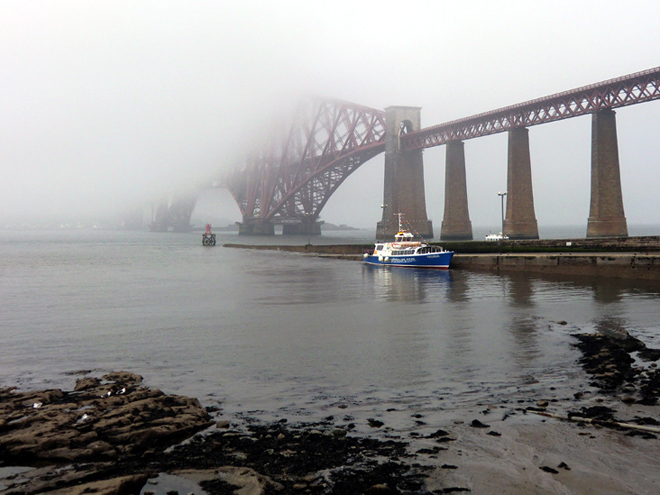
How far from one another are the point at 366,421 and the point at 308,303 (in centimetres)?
1770

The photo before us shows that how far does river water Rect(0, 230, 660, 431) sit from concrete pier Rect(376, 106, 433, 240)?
6181cm

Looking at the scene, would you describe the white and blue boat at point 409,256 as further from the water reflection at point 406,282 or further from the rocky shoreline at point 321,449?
the rocky shoreline at point 321,449

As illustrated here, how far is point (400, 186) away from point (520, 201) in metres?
31.3

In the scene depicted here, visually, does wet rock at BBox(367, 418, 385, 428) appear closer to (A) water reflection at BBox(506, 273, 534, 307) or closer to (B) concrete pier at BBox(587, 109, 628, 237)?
(A) water reflection at BBox(506, 273, 534, 307)

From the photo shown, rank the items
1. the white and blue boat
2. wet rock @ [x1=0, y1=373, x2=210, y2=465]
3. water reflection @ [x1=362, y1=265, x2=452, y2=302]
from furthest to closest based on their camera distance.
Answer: the white and blue boat < water reflection @ [x1=362, y1=265, x2=452, y2=302] < wet rock @ [x1=0, y1=373, x2=210, y2=465]

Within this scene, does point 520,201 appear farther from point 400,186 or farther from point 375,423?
point 375,423

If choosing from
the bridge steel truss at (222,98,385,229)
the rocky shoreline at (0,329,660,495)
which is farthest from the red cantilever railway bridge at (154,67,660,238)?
the rocky shoreline at (0,329,660,495)

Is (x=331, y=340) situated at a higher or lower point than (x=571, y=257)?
lower

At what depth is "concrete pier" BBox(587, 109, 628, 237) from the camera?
5822 cm

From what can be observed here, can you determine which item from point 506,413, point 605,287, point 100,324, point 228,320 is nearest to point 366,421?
point 506,413

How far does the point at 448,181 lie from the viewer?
3292 inches

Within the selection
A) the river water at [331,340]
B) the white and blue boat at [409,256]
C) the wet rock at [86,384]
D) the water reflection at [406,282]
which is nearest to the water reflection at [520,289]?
the river water at [331,340]

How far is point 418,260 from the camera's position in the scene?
49.8 m

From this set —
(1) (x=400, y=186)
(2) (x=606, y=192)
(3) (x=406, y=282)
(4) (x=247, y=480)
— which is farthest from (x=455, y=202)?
(4) (x=247, y=480)
